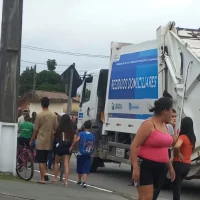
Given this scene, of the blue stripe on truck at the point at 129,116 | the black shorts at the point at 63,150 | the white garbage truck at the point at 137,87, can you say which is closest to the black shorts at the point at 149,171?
the white garbage truck at the point at 137,87

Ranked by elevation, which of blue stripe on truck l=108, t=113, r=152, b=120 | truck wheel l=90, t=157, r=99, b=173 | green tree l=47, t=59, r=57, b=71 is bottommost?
truck wheel l=90, t=157, r=99, b=173

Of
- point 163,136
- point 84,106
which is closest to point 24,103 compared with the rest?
point 84,106

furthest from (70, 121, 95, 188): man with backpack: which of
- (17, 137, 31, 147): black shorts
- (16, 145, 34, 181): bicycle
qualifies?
(17, 137, 31, 147): black shorts

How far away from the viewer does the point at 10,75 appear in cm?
1183

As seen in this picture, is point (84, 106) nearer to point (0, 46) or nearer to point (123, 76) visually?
point (123, 76)

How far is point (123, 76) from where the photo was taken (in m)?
14.0

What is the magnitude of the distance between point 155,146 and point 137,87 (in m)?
6.90

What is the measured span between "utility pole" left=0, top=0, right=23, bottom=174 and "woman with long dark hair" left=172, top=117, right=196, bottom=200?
462cm

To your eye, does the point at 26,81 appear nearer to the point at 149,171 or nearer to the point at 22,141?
the point at 22,141

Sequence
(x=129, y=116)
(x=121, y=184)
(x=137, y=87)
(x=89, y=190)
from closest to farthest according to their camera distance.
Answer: (x=89, y=190) → (x=137, y=87) → (x=121, y=184) → (x=129, y=116)

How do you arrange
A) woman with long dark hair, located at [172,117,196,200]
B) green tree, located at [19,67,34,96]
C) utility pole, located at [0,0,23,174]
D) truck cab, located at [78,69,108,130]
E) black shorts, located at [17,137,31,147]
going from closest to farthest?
woman with long dark hair, located at [172,117,196,200] → utility pole, located at [0,0,23,174] → black shorts, located at [17,137,31,147] → truck cab, located at [78,69,108,130] → green tree, located at [19,67,34,96]

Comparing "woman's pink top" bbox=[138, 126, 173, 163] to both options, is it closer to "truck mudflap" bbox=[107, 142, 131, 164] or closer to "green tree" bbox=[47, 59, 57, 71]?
"truck mudflap" bbox=[107, 142, 131, 164]

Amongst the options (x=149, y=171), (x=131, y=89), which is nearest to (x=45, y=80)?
(x=131, y=89)

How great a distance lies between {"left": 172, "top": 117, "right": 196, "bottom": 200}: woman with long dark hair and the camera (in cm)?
827
